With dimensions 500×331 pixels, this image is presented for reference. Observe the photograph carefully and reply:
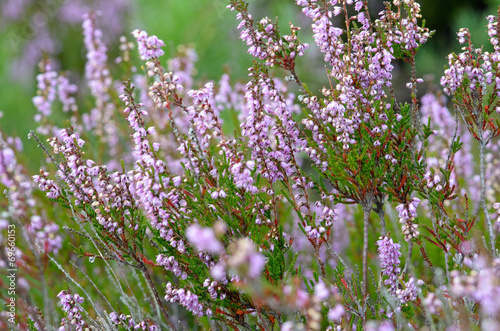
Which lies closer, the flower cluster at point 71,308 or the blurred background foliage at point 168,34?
the flower cluster at point 71,308

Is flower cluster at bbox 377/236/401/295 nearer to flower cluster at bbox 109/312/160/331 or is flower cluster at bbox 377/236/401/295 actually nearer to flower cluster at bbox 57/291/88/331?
flower cluster at bbox 109/312/160/331

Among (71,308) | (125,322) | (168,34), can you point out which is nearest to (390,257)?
(125,322)

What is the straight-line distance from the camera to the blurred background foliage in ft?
28.7

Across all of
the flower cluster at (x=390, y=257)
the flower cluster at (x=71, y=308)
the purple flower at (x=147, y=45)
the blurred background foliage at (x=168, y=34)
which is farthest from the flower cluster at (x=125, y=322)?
the blurred background foliage at (x=168, y=34)

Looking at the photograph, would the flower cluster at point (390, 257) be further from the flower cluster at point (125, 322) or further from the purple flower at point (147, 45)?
the purple flower at point (147, 45)

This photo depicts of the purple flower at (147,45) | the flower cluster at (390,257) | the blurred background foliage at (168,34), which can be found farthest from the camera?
the blurred background foliage at (168,34)

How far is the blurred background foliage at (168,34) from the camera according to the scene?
8.74m

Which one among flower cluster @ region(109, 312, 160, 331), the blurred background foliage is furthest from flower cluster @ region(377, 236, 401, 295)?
the blurred background foliage

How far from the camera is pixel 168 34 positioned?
10.6 meters

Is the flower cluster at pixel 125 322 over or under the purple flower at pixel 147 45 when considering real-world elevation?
under

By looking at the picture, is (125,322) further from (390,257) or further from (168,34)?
(168,34)

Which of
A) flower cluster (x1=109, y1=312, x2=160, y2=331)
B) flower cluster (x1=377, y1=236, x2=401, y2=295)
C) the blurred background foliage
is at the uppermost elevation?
the blurred background foliage

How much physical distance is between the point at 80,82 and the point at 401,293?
1000 centimetres

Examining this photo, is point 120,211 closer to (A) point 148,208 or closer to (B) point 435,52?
(A) point 148,208
